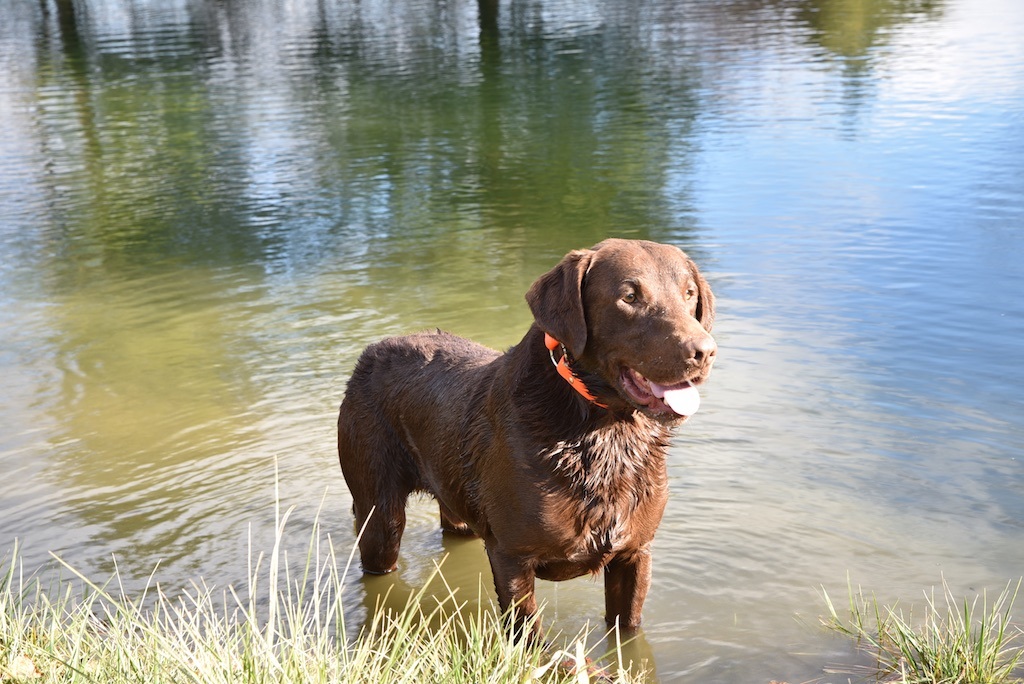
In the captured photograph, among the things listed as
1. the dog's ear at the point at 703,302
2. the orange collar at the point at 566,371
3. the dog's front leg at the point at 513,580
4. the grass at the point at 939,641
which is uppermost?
the dog's ear at the point at 703,302

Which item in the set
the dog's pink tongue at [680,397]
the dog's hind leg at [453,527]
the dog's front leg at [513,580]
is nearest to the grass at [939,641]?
the dog's pink tongue at [680,397]

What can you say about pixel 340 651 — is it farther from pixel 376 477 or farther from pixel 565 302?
pixel 376 477

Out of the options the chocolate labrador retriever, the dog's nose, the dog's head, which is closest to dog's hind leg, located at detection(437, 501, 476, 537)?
the chocolate labrador retriever

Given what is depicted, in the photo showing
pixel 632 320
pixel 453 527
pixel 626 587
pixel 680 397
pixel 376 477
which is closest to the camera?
pixel 680 397

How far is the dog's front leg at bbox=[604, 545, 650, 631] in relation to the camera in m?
4.53

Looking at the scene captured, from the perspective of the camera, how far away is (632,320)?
12.9ft

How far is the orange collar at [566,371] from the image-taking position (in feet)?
13.4

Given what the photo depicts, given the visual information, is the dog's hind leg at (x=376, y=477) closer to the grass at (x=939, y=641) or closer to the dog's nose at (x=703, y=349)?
the dog's nose at (x=703, y=349)

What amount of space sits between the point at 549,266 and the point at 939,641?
7.01 m

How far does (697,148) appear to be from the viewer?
1590 cm

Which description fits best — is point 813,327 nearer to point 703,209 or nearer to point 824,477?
point 824,477

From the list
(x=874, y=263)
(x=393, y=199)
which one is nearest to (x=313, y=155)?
(x=393, y=199)

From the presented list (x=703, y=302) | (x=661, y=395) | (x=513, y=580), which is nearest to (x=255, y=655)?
(x=513, y=580)

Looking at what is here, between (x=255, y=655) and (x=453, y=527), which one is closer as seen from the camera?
(x=255, y=655)
